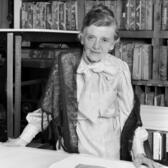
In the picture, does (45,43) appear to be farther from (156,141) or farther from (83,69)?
(83,69)

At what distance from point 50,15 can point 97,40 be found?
1937mm

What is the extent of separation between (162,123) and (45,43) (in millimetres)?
1359

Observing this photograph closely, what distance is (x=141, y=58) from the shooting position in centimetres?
302

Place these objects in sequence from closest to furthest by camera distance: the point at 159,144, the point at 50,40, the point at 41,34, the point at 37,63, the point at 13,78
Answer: the point at 13,78 → the point at 41,34 → the point at 159,144 → the point at 37,63 → the point at 50,40

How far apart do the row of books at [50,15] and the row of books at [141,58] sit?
439mm

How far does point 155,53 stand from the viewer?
298 cm

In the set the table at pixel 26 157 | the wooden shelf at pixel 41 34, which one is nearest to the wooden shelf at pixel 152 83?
the wooden shelf at pixel 41 34

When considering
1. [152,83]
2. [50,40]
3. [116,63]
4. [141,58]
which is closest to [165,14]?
[141,58]

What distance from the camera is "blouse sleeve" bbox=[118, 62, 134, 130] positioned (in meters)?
1.50

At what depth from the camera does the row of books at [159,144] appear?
249cm

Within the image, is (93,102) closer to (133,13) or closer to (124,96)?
(124,96)

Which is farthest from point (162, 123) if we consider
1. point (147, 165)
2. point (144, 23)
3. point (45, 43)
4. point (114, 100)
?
point (45, 43)

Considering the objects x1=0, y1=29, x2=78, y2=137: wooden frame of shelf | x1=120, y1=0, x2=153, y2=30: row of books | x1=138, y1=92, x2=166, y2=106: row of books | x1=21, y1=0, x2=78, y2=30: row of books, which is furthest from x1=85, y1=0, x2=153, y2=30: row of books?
x1=0, y1=29, x2=78, y2=137: wooden frame of shelf

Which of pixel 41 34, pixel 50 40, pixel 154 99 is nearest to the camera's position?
pixel 41 34
